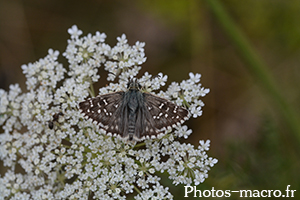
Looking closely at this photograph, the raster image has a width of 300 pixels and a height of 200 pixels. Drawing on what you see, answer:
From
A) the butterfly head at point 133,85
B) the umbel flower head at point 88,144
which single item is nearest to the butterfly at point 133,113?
the butterfly head at point 133,85

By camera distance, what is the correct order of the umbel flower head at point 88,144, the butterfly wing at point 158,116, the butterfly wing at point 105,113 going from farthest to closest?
1. the umbel flower head at point 88,144
2. the butterfly wing at point 105,113
3. the butterfly wing at point 158,116

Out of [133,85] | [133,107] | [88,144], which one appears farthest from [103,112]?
[88,144]

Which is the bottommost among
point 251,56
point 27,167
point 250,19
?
point 27,167

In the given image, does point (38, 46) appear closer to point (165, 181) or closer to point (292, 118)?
point (165, 181)

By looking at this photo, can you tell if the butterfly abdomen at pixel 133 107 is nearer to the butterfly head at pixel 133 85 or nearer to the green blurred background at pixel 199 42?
the butterfly head at pixel 133 85

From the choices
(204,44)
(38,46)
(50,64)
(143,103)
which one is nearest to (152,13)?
(204,44)

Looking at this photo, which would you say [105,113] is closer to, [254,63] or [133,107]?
[133,107]
